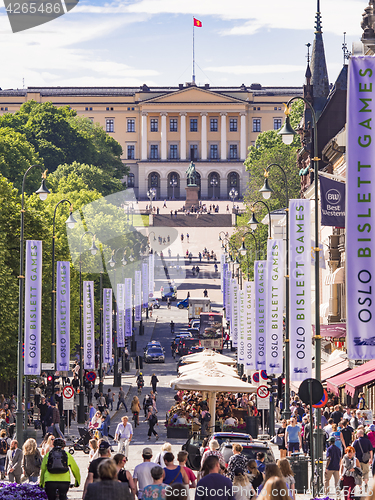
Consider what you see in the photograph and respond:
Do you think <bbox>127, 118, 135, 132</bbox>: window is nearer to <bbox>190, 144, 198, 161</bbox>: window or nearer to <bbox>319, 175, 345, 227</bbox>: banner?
<bbox>190, 144, 198, 161</bbox>: window

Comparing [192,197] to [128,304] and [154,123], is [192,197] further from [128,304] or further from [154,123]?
[128,304]

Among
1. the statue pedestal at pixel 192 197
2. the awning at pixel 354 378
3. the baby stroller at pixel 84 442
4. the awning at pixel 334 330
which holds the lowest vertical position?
the baby stroller at pixel 84 442

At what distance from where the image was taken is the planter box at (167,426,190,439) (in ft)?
107

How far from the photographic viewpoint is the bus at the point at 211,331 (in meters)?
65.9

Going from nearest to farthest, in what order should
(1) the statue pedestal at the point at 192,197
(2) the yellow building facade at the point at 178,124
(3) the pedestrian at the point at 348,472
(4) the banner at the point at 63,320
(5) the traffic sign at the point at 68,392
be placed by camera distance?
(3) the pedestrian at the point at 348,472, (5) the traffic sign at the point at 68,392, (4) the banner at the point at 63,320, (1) the statue pedestal at the point at 192,197, (2) the yellow building facade at the point at 178,124

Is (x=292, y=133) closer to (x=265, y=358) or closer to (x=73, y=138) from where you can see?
(x=265, y=358)

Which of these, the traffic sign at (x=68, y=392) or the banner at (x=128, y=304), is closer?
the traffic sign at (x=68, y=392)

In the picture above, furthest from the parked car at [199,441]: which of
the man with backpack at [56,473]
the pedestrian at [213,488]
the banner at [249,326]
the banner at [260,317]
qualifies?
the banner at [249,326]

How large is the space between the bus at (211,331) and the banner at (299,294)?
139ft

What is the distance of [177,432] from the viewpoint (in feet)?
107

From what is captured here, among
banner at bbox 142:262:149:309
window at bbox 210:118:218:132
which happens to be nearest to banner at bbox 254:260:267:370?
banner at bbox 142:262:149:309

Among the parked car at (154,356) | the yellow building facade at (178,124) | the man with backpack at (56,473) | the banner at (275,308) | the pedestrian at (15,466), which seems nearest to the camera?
the man with backpack at (56,473)

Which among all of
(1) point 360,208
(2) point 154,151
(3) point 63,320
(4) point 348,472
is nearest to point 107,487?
(1) point 360,208

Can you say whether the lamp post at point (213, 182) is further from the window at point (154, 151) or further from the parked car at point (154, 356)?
the parked car at point (154, 356)
